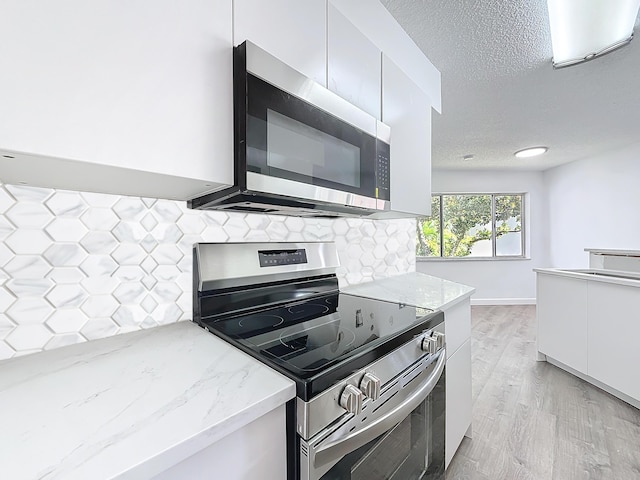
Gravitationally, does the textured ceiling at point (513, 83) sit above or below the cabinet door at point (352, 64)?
above

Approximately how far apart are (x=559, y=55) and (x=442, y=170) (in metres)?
3.79

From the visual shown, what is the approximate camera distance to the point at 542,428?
1.97 m

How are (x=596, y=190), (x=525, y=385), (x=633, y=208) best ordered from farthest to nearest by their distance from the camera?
(x=596, y=190) < (x=633, y=208) < (x=525, y=385)

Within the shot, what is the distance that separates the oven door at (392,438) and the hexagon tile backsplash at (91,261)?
66 cm

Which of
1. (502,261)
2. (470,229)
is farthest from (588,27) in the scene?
(502,261)

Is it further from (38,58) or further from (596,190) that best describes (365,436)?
(596,190)

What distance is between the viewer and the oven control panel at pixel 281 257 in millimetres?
1280

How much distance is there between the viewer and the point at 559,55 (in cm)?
187

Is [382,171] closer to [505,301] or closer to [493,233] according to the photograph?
[493,233]

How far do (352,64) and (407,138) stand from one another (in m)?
0.52

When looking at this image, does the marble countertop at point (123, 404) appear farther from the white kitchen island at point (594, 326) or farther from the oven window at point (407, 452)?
the white kitchen island at point (594, 326)

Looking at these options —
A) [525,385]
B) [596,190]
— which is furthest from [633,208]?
[525,385]

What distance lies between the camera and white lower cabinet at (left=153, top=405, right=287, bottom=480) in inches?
21.1

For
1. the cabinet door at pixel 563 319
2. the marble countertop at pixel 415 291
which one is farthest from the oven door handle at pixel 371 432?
the cabinet door at pixel 563 319
